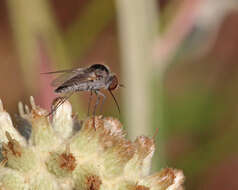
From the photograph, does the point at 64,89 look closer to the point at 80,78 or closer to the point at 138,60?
the point at 80,78

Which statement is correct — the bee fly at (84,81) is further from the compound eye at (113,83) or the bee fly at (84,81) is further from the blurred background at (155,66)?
the blurred background at (155,66)

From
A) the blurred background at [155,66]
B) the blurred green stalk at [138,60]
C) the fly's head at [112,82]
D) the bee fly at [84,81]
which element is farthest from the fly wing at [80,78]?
the blurred green stalk at [138,60]

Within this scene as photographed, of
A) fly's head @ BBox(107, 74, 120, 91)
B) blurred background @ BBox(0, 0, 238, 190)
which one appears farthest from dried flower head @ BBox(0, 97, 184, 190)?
blurred background @ BBox(0, 0, 238, 190)

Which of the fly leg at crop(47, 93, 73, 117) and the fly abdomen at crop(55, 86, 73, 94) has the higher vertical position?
the fly abdomen at crop(55, 86, 73, 94)

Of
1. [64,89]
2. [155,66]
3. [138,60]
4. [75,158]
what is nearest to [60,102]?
[64,89]

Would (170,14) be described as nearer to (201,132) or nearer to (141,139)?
(201,132)

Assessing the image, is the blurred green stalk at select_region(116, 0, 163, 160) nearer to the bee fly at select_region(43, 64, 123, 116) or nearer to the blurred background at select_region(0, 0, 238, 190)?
the blurred background at select_region(0, 0, 238, 190)

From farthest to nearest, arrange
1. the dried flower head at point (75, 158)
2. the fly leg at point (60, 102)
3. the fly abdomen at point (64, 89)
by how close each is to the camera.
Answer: the fly leg at point (60, 102)
the fly abdomen at point (64, 89)
the dried flower head at point (75, 158)
